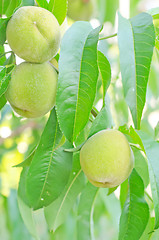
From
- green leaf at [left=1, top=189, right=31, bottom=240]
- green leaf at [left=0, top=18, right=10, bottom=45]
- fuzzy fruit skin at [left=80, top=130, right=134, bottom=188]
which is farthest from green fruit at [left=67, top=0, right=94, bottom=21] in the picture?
fuzzy fruit skin at [left=80, top=130, right=134, bottom=188]

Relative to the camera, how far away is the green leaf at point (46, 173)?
1.06 m

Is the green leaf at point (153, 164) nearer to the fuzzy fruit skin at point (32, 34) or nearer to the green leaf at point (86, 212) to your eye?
the fuzzy fruit skin at point (32, 34)

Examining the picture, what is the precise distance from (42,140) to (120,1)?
1259mm

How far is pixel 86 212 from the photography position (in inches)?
55.8

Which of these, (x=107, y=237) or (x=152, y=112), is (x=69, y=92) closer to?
(x=152, y=112)

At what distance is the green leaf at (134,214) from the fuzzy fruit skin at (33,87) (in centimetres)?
38

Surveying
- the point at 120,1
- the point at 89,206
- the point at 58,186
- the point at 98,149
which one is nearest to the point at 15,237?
the point at 89,206

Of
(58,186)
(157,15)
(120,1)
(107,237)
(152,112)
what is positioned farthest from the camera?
(107,237)

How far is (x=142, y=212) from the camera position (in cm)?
115

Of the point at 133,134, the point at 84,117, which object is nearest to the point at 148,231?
the point at 133,134

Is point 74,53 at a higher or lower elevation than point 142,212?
higher

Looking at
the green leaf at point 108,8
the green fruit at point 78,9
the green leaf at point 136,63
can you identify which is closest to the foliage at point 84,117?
the green leaf at point 136,63

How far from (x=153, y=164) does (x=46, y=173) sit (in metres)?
0.30

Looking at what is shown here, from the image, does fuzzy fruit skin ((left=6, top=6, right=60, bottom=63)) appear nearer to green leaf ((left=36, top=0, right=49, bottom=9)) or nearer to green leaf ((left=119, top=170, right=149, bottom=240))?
green leaf ((left=36, top=0, right=49, bottom=9))
